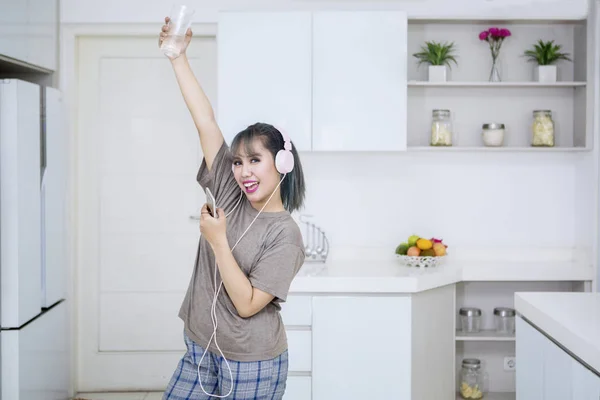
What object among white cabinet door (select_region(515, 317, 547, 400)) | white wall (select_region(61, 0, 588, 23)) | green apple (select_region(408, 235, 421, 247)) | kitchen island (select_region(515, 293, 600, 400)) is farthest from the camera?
white wall (select_region(61, 0, 588, 23))

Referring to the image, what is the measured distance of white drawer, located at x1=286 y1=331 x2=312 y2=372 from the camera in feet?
10.5

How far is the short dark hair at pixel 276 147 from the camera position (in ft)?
5.65

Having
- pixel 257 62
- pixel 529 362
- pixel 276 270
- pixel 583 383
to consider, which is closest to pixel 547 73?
pixel 257 62

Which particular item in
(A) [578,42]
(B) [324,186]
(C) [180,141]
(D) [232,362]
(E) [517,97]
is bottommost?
(D) [232,362]

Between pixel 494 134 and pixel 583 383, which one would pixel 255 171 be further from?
pixel 494 134

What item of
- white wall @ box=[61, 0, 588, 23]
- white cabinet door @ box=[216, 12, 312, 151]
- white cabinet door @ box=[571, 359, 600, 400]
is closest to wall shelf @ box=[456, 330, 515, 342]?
white cabinet door @ box=[216, 12, 312, 151]

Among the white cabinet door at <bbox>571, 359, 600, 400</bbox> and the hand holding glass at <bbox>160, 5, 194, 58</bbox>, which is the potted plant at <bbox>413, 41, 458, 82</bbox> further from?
→ the hand holding glass at <bbox>160, 5, 194, 58</bbox>

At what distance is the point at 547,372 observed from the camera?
2.13m

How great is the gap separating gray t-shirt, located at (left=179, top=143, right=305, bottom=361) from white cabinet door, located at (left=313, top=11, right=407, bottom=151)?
5.81 ft

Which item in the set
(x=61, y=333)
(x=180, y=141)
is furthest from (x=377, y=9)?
(x=61, y=333)

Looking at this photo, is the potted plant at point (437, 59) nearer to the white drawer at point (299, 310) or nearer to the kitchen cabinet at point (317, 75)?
the kitchen cabinet at point (317, 75)

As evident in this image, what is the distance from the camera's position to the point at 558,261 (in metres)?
3.82

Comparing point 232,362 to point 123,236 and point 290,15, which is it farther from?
point 123,236

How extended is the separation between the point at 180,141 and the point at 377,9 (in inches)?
50.7
